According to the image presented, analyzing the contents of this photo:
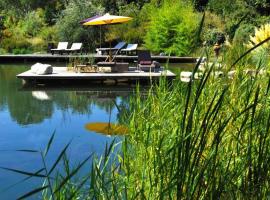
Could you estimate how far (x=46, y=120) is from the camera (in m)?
7.89

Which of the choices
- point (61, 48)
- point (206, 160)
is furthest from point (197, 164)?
point (61, 48)

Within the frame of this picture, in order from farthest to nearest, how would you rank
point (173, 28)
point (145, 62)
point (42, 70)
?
point (173, 28), point (145, 62), point (42, 70)

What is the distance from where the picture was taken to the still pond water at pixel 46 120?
5.29 m

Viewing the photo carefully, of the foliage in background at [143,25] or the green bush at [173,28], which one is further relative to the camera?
the foliage in background at [143,25]

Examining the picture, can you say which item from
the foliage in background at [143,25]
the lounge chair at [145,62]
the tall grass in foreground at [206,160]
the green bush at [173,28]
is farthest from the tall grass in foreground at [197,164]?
the foliage in background at [143,25]

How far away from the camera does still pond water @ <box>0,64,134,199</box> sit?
5.29m

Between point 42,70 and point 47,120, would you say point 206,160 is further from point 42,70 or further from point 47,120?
point 42,70

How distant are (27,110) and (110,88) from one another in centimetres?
299

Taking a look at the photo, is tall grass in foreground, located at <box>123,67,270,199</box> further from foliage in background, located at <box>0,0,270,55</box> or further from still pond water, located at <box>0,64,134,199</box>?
foliage in background, located at <box>0,0,270,55</box>

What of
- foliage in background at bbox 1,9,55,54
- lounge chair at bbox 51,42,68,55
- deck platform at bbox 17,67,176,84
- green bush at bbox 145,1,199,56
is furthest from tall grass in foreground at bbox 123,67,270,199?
foliage in background at bbox 1,9,55,54

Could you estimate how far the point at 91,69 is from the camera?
1277 centimetres

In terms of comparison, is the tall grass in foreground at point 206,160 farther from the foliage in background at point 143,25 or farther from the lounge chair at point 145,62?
the foliage in background at point 143,25

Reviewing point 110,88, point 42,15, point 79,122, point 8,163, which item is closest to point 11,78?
point 110,88

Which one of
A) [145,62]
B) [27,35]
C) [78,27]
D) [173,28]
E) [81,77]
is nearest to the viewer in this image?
[81,77]
